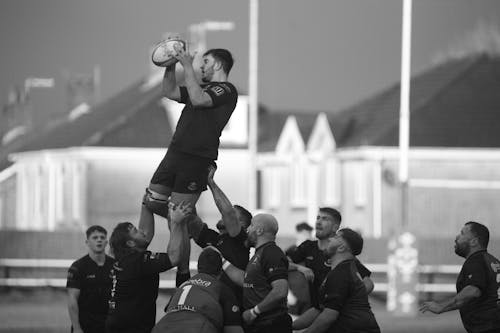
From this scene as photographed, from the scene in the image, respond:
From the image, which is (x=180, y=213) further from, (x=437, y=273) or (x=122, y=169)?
(x=122, y=169)

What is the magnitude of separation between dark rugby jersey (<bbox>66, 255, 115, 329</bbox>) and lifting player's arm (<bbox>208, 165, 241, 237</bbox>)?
2.50 m

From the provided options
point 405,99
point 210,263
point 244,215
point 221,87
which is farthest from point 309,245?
point 405,99

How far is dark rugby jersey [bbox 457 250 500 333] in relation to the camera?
45.8 ft

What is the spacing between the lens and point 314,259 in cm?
1502

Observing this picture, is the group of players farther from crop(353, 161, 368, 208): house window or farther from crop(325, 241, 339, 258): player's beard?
crop(353, 161, 368, 208): house window

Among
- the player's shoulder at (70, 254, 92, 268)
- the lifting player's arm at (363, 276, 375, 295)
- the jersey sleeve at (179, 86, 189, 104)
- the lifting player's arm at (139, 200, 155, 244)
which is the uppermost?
the jersey sleeve at (179, 86, 189, 104)

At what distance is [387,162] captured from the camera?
54.8 m

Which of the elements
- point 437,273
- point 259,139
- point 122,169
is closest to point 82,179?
point 122,169

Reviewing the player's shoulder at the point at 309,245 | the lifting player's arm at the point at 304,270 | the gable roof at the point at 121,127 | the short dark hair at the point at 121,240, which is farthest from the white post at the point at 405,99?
the gable roof at the point at 121,127

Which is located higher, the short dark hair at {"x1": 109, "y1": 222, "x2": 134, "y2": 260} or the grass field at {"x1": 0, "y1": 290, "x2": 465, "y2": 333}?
the short dark hair at {"x1": 109, "y1": 222, "x2": 134, "y2": 260}

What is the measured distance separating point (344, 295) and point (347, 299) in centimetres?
12

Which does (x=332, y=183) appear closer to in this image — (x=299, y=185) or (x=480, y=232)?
(x=299, y=185)

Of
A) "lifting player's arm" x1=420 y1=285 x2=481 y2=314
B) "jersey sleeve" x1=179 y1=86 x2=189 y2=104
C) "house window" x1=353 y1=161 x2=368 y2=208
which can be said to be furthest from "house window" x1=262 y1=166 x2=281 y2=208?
"jersey sleeve" x1=179 y1=86 x2=189 y2=104

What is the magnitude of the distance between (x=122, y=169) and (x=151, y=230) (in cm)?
4917
